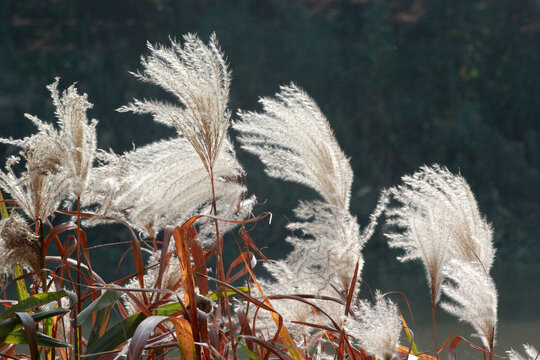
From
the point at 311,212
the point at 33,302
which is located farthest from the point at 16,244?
the point at 311,212

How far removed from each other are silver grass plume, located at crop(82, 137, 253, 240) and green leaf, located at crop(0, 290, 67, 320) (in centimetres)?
12

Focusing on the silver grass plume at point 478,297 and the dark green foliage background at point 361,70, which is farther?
the dark green foliage background at point 361,70

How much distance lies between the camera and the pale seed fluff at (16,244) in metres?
0.88

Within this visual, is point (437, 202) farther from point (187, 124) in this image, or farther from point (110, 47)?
point (110, 47)

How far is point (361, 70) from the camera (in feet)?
30.5

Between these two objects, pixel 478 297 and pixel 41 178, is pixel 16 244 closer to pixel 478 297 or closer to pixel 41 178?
pixel 41 178

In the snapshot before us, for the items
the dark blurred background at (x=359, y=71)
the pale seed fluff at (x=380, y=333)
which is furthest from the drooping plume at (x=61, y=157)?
the dark blurred background at (x=359, y=71)

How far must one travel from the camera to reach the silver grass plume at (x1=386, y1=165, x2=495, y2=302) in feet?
3.10

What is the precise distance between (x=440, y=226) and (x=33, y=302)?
1.79 feet

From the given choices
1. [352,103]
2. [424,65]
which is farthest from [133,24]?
[424,65]

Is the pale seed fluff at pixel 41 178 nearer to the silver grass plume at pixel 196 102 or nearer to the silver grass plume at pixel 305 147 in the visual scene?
the silver grass plume at pixel 196 102

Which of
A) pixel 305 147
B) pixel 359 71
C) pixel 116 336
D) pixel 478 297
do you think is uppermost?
pixel 359 71

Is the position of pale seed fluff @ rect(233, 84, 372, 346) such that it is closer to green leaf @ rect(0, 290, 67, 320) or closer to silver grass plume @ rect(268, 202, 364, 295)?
silver grass plume @ rect(268, 202, 364, 295)

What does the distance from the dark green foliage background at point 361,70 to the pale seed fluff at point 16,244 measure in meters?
7.26
